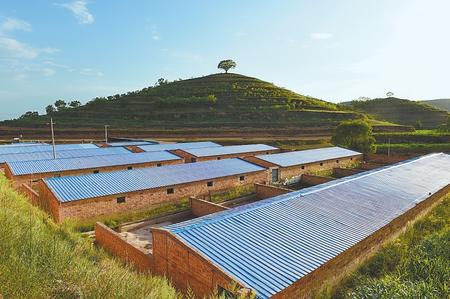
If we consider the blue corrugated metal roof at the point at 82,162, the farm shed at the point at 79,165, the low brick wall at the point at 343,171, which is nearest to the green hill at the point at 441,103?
the low brick wall at the point at 343,171

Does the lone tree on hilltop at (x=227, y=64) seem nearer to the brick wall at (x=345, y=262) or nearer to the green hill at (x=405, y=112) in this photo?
the green hill at (x=405, y=112)

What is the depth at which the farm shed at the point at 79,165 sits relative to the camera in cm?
1744

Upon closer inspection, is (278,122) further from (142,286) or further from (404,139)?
(142,286)

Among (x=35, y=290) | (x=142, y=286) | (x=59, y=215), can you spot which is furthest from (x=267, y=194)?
Result: (x=35, y=290)

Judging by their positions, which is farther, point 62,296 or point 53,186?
point 53,186

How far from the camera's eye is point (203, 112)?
206 ft

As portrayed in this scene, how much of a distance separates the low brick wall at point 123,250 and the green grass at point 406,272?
545cm

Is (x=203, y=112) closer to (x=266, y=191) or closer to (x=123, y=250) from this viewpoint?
(x=266, y=191)

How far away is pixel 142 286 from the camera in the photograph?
5098 mm

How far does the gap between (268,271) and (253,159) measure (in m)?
16.4

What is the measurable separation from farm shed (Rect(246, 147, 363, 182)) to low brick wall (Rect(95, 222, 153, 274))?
13.6m

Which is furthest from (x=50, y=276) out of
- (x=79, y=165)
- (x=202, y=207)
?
(x=79, y=165)

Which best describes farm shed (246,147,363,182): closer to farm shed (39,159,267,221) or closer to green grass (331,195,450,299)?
farm shed (39,159,267,221)

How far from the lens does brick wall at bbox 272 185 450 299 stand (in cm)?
713
